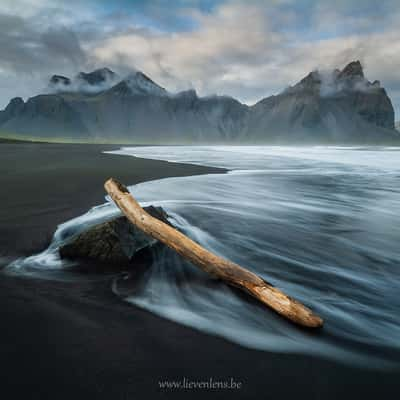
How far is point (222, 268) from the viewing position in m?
4.10

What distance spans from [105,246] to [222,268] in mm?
2268

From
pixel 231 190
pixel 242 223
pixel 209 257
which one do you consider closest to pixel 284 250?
pixel 242 223

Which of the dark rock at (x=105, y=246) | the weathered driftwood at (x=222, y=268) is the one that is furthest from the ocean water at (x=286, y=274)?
the dark rock at (x=105, y=246)

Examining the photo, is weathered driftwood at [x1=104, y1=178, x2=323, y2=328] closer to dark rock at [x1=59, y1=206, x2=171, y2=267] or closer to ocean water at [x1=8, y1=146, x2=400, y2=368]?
ocean water at [x1=8, y1=146, x2=400, y2=368]

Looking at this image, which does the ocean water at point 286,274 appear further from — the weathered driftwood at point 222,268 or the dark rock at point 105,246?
the dark rock at point 105,246

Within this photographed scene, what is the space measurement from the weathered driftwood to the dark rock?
35 cm

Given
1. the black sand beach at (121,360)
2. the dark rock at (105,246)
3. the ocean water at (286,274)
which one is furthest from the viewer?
the dark rock at (105,246)

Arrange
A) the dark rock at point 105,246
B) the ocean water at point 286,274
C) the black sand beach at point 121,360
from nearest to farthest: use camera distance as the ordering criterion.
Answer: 1. the black sand beach at point 121,360
2. the ocean water at point 286,274
3. the dark rock at point 105,246

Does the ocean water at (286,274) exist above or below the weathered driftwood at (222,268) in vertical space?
below

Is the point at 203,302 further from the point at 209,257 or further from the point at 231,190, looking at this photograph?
the point at 231,190

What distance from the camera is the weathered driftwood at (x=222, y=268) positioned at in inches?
134

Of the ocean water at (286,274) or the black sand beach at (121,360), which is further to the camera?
the ocean water at (286,274)

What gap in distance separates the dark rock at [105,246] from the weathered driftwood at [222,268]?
1.15 ft

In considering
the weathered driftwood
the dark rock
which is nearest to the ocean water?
the weathered driftwood
